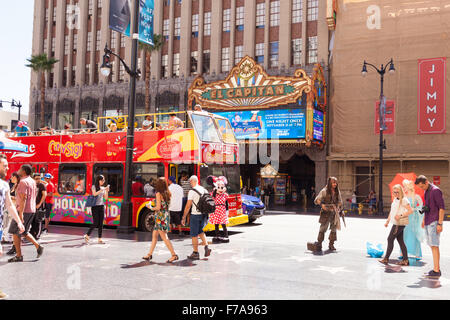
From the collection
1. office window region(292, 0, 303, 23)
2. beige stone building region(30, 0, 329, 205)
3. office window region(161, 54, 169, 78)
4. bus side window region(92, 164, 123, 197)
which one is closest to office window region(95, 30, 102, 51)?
beige stone building region(30, 0, 329, 205)

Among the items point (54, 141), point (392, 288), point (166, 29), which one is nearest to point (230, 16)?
point (166, 29)

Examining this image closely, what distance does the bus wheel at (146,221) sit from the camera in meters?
13.8

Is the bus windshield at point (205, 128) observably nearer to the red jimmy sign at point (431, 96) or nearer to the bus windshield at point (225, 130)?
the bus windshield at point (225, 130)

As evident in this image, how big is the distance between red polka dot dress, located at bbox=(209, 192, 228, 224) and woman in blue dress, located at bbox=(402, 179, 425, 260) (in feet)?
15.7

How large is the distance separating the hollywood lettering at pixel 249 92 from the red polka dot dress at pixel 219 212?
1918 centimetres

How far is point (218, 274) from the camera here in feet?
25.3

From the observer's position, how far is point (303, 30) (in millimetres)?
33844

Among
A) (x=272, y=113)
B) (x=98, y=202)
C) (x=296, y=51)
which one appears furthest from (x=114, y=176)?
(x=296, y=51)

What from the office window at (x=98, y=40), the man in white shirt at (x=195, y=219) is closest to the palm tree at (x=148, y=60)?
the office window at (x=98, y=40)

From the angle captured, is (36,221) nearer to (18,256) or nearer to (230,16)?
(18,256)

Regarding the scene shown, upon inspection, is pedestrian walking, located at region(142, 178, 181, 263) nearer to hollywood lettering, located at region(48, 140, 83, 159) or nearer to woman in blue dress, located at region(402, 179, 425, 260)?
woman in blue dress, located at region(402, 179, 425, 260)

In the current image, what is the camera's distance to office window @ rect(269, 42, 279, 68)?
35062 millimetres

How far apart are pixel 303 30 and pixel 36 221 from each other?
1105 inches

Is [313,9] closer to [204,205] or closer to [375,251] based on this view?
A: [375,251]
